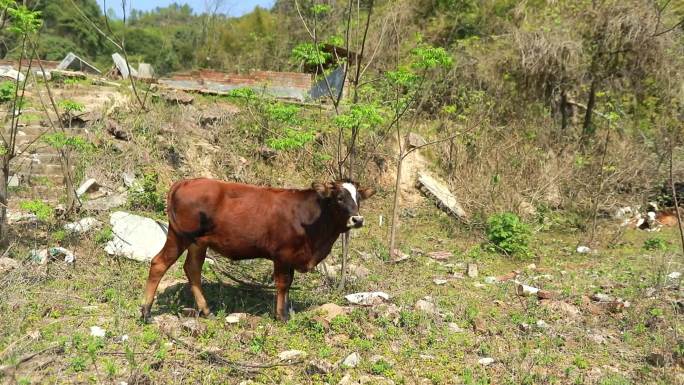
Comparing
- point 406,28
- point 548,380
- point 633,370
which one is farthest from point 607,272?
point 406,28

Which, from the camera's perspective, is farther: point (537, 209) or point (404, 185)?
point (404, 185)

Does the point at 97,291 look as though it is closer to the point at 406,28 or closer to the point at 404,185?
the point at 404,185

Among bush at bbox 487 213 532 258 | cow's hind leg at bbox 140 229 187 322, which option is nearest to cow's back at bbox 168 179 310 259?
cow's hind leg at bbox 140 229 187 322

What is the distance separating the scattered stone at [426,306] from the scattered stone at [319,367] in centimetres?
187

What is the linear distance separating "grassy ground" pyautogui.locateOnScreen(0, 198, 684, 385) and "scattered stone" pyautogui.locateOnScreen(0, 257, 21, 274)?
10.3 inches

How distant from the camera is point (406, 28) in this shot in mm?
19922

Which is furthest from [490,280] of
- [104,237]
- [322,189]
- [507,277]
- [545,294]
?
[104,237]

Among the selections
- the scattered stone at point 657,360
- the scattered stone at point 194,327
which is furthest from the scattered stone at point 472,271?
the scattered stone at point 194,327

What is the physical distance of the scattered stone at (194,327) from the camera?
596cm

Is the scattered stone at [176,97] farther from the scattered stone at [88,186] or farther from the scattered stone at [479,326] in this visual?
the scattered stone at [479,326]

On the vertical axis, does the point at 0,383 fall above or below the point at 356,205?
below

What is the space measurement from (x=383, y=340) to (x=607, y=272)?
468cm

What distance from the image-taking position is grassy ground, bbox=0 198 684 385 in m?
Result: 5.24

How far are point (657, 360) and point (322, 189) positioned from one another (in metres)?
3.77
